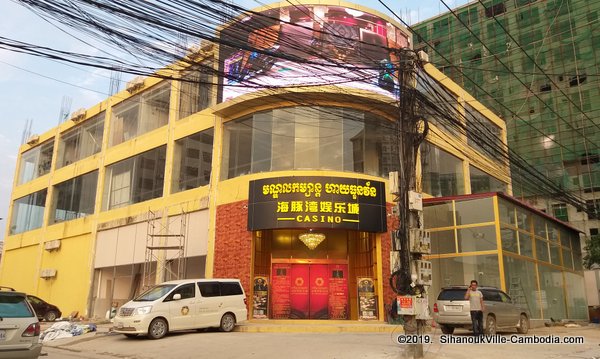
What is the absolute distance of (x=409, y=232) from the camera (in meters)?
11.9

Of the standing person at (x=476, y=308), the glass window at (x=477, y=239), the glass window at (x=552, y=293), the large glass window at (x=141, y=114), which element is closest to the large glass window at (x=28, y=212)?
the large glass window at (x=141, y=114)

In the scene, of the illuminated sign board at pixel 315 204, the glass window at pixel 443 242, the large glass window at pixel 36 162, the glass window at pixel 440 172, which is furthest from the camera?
the large glass window at pixel 36 162

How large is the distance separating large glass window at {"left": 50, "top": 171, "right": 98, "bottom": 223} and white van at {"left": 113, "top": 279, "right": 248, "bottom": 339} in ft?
55.6

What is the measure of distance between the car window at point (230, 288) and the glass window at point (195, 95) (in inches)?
412

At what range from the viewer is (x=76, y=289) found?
30.1 meters

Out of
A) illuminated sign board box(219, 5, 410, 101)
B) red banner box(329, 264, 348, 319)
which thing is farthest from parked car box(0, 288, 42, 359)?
red banner box(329, 264, 348, 319)

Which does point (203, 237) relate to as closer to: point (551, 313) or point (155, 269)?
point (155, 269)

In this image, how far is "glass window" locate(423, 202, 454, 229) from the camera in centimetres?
2172

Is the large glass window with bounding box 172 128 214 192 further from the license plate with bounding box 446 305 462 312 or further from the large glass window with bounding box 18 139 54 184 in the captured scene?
the large glass window with bounding box 18 139 54 184

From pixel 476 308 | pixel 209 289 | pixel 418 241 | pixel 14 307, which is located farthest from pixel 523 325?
pixel 14 307

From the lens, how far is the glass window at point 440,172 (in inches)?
1009

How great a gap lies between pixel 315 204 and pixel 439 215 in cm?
602

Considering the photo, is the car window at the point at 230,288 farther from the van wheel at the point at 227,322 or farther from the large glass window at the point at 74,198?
the large glass window at the point at 74,198

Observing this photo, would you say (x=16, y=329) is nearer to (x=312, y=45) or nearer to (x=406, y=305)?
(x=406, y=305)
